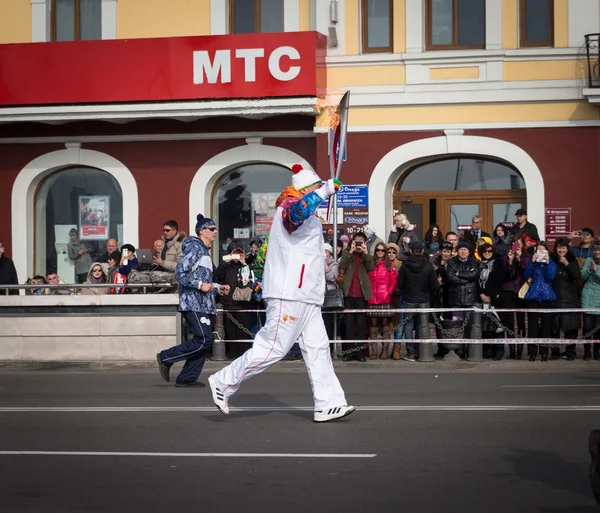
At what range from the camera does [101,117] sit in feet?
70.5

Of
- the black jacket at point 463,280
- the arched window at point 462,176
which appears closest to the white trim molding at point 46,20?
the arched window at point 462,176

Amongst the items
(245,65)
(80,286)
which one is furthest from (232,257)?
(245,65)

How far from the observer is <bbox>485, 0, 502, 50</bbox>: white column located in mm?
20984

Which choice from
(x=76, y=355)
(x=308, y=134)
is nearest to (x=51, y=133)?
(x=308, y=134)

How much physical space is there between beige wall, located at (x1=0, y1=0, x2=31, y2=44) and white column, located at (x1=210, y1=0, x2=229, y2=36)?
3647 millimetres

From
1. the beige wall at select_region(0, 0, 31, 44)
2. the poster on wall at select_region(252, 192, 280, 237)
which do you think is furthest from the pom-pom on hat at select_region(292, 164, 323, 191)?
the beige wall at select_region(0, 0, 31, 44)

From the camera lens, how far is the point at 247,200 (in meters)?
22.7

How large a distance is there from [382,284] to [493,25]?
6478 millimetres

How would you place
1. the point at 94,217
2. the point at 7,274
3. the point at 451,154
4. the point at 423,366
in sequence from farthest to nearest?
the point at 94,217
the point at 451,154
the point at 7,274
the point at 423,366

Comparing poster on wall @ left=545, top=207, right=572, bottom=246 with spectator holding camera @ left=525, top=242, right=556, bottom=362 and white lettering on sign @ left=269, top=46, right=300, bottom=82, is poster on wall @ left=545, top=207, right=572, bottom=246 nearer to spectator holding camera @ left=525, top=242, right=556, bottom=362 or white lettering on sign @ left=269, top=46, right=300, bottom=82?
spectator holding camera @ left=525, top=242, right=556, bottom=362

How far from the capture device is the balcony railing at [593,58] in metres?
20.4

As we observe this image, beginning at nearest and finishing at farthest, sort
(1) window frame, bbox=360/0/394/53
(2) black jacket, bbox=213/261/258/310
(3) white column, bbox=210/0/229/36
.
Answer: (2) black jacket, bbox=213/261/258/310, (1) window frame, bbox=360/0/394/53, (3) white column, bbox=210/0/229/36

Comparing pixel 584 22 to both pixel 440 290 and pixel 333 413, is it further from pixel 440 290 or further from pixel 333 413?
pixel 333 413

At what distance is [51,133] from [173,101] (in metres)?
3.13
